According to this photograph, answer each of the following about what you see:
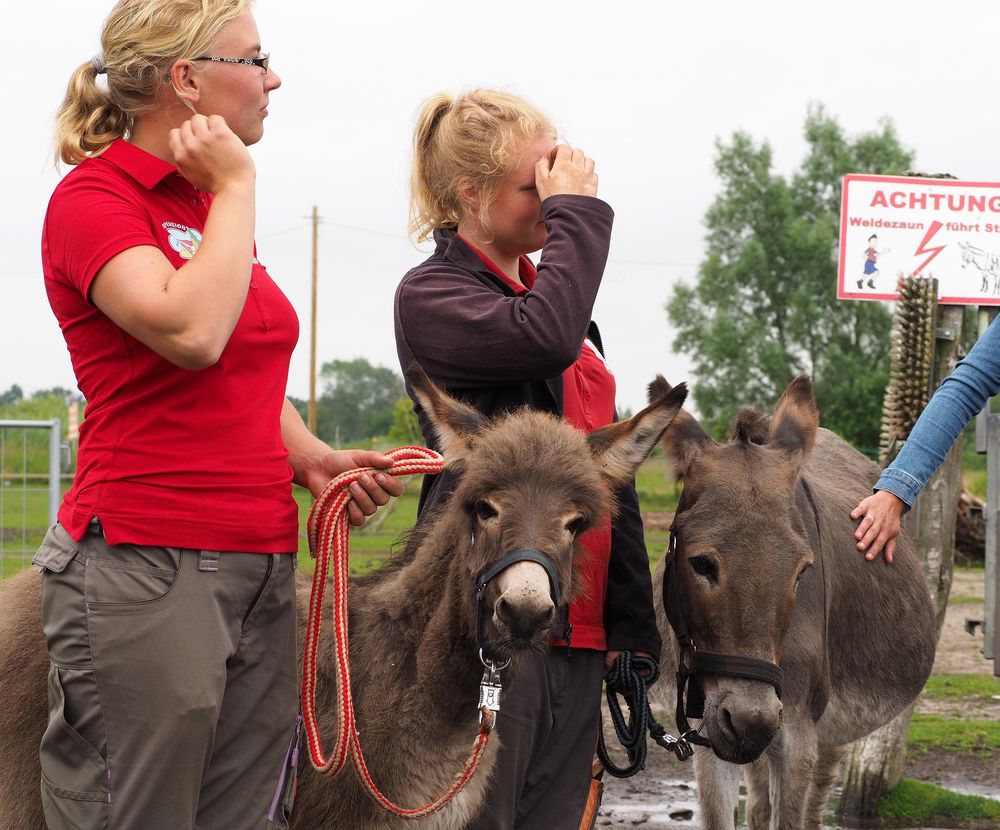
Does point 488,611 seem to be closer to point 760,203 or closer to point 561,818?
point 561,818

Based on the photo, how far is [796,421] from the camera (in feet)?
14.8

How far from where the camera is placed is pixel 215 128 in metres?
2.43

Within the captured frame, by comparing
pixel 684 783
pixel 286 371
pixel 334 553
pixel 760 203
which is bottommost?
pixel 684 783

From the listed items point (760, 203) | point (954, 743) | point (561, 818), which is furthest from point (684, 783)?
point (760, 203)

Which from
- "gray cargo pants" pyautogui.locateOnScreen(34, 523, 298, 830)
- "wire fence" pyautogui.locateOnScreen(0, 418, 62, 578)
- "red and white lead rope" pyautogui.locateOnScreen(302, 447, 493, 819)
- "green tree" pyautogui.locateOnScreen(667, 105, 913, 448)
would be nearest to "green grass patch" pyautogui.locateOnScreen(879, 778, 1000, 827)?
"red and white lead rope" pyautogui.locateOnScreen(302, 447, 493, 819)

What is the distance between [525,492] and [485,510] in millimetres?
123

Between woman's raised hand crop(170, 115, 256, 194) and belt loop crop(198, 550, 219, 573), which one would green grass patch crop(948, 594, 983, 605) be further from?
woman's raised hand crop(170, 115, 256, 194)

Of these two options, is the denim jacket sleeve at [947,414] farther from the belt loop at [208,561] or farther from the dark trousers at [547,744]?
the belt loop at [208,561]

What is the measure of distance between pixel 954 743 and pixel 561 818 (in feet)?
19.8

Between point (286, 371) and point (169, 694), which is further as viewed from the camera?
point (286, 371)

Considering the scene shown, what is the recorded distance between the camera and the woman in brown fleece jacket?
120 inches

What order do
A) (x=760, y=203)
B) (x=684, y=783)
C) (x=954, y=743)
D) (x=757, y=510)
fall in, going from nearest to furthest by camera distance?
(x=757, y=510) < (x=684, y=783) < (x=954, y=743) < (x=760, y=203)

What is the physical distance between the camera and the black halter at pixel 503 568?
2.80 m

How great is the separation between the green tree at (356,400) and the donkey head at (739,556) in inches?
1726
